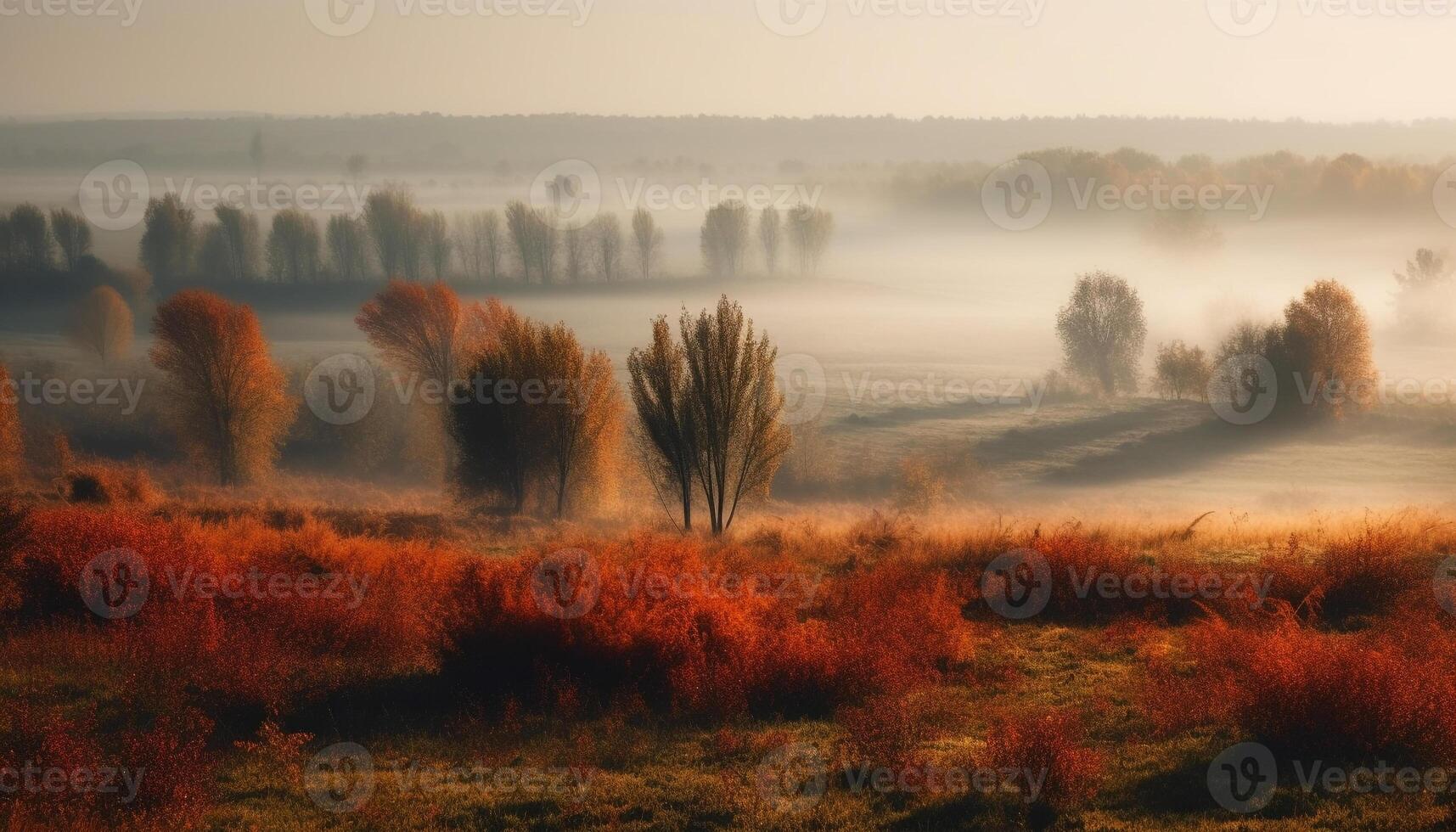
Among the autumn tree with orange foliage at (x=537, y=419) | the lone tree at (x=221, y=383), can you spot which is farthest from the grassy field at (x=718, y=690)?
the lone tree at (x=221, y=383)

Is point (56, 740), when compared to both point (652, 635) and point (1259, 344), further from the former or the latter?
point (1259, 344)

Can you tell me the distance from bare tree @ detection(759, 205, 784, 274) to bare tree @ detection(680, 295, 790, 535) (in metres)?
117

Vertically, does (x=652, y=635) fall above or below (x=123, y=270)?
below

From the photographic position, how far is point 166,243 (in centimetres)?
13338

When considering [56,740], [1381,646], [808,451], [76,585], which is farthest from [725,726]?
[808,451]

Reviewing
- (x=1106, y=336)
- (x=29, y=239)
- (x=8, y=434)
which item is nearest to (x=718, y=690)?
(x=8, y=434)

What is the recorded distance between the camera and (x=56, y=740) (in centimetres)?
1077

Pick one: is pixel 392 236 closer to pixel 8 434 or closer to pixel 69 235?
pixel 69 235

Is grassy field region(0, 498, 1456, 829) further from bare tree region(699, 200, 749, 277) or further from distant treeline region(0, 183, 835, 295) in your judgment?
bare tree region(699, 200, 749, 277)

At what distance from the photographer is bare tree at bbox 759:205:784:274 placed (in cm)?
14862

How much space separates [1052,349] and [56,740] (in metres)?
110

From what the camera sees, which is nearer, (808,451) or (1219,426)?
(808,451)

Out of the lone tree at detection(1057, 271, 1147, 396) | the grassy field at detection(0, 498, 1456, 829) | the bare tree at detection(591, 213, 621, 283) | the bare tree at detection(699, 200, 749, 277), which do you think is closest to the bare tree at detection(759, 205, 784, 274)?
the bare tree at detection(699, 200, 749, 277)

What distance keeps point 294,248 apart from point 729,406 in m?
118
